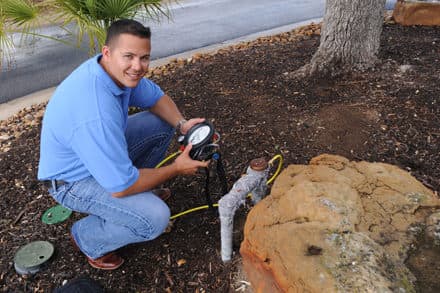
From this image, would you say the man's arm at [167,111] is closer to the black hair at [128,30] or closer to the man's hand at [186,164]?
the man's hand at [186,164]

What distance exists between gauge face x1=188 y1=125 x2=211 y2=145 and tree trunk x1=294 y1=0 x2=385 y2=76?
176 centimetres

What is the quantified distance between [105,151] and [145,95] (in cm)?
77

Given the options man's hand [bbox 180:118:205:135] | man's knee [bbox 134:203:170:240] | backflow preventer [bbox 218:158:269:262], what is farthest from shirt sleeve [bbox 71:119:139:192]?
man's hand [bbox 180:118:205:135]

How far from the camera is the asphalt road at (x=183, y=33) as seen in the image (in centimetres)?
496

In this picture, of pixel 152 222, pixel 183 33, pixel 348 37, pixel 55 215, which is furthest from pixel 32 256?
pixel 183 33

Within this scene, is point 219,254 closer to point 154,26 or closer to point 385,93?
point 385,93

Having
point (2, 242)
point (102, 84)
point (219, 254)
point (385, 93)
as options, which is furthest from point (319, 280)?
point (385, 93)

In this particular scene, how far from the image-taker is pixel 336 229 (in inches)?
58.5

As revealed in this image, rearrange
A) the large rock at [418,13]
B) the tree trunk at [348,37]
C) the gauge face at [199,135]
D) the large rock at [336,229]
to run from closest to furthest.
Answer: the large rock at [336,229] → the gauge face at [199,135] → the tree trunk at [348,37] → the large rock at [418,13]

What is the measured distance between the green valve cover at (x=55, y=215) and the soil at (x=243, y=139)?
5 centimetres

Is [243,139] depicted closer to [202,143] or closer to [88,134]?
[202,143]

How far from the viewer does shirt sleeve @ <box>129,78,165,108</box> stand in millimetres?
2410

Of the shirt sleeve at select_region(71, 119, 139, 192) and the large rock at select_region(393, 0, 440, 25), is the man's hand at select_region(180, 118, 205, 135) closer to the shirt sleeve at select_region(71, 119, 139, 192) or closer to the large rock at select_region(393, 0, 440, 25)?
the shirt sleeve at select_region(71, 119, 139, 192)

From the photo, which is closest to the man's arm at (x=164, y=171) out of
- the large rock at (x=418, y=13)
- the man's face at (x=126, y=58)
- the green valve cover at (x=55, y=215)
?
the man's face at (x=126, y=58)
